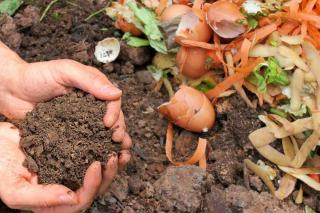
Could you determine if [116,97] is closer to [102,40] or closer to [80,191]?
[80,191]

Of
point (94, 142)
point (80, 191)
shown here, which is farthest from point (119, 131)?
point (80, 191)

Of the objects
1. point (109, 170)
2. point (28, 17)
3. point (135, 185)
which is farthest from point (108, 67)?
point (109, 170)

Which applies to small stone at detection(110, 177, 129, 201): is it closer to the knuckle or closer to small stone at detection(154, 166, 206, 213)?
small stone at detection(154, 166, 206, 213)

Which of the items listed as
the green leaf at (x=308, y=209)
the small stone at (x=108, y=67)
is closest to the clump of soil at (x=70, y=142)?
the small stone at (x=108, y=67)

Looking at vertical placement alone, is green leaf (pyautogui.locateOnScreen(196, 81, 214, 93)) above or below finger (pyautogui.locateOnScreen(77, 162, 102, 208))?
below

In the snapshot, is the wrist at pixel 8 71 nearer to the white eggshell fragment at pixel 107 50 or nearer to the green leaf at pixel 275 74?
the white eggshell fragment at pixel 107 50

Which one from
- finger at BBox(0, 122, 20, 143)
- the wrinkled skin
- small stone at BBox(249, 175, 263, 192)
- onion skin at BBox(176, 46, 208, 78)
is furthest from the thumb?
onion skin at BBox(176, 46, 208, 78)
